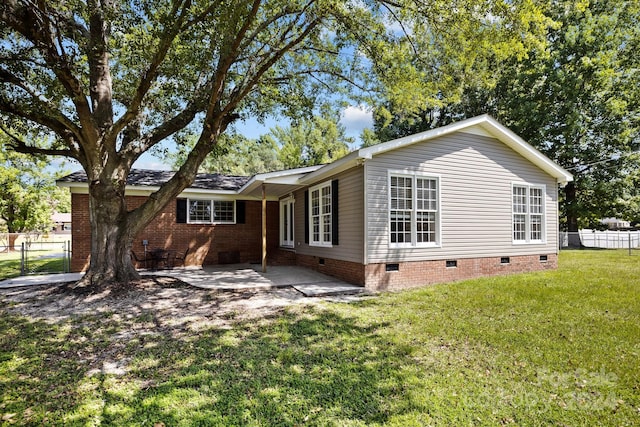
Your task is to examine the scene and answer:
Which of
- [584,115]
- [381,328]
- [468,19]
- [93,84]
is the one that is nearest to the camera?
[381,328]

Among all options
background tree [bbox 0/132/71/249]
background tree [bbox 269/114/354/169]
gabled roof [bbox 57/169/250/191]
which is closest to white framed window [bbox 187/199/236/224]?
gabled roof [bbox 57/169/250/191]

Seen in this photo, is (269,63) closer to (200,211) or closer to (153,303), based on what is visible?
(153,303)

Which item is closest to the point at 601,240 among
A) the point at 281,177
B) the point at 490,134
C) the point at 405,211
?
the point at 490,134

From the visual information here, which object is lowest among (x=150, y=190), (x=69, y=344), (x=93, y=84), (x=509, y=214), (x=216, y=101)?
(x=69, y=344)

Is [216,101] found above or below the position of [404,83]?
below

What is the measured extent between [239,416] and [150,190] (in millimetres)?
10267

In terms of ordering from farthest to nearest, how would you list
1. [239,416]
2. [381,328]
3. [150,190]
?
1. [150,190]
2. [381,328]
3. [239,416]

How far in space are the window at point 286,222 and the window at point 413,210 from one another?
5027 mm

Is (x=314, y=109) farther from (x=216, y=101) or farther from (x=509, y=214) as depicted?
(x=509, y=214)

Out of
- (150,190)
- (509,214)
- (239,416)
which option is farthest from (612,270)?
(150,190)

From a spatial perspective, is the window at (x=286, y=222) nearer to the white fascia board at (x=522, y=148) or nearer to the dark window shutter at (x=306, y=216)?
the dark window shutter at (x=306, y=216)

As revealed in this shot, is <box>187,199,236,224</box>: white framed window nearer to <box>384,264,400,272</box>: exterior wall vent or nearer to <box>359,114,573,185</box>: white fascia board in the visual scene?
<box>384,264,400,272</box>: exterior wall vent

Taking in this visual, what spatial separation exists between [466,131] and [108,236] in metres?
9.56

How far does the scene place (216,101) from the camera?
7.55m
